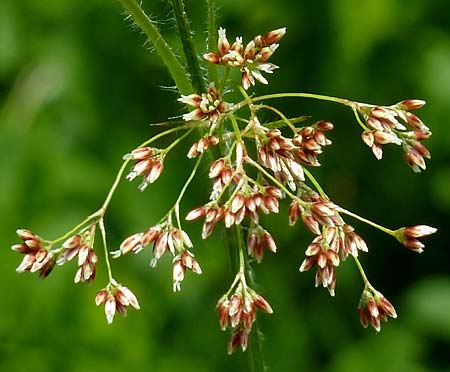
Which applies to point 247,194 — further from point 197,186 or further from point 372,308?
point 197,186

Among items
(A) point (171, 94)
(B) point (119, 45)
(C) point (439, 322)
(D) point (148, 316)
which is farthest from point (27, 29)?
(C) point (439, 322)

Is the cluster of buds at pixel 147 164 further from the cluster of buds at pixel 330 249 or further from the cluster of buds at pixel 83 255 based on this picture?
the cluster of buds at pixel 330 249

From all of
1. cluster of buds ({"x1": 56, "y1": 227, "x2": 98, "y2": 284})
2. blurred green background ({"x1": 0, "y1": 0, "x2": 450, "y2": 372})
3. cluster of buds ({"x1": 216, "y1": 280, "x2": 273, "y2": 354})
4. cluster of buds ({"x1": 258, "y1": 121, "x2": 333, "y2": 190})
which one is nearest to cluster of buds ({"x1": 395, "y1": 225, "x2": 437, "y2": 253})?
cluster of buds ({"x1": 258, "y1": 121, "x2": 333, "y2": 190})

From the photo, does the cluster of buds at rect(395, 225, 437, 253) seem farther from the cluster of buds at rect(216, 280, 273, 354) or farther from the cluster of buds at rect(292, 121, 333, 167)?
the cluster of buds at rect(216, 280, 273, 354)

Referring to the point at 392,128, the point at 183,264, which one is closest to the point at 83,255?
the point at 183,264

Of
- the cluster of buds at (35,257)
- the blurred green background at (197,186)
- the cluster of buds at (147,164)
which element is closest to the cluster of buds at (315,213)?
the cluster of buds at (147,164)

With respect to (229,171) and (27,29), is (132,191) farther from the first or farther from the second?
(229,171)
